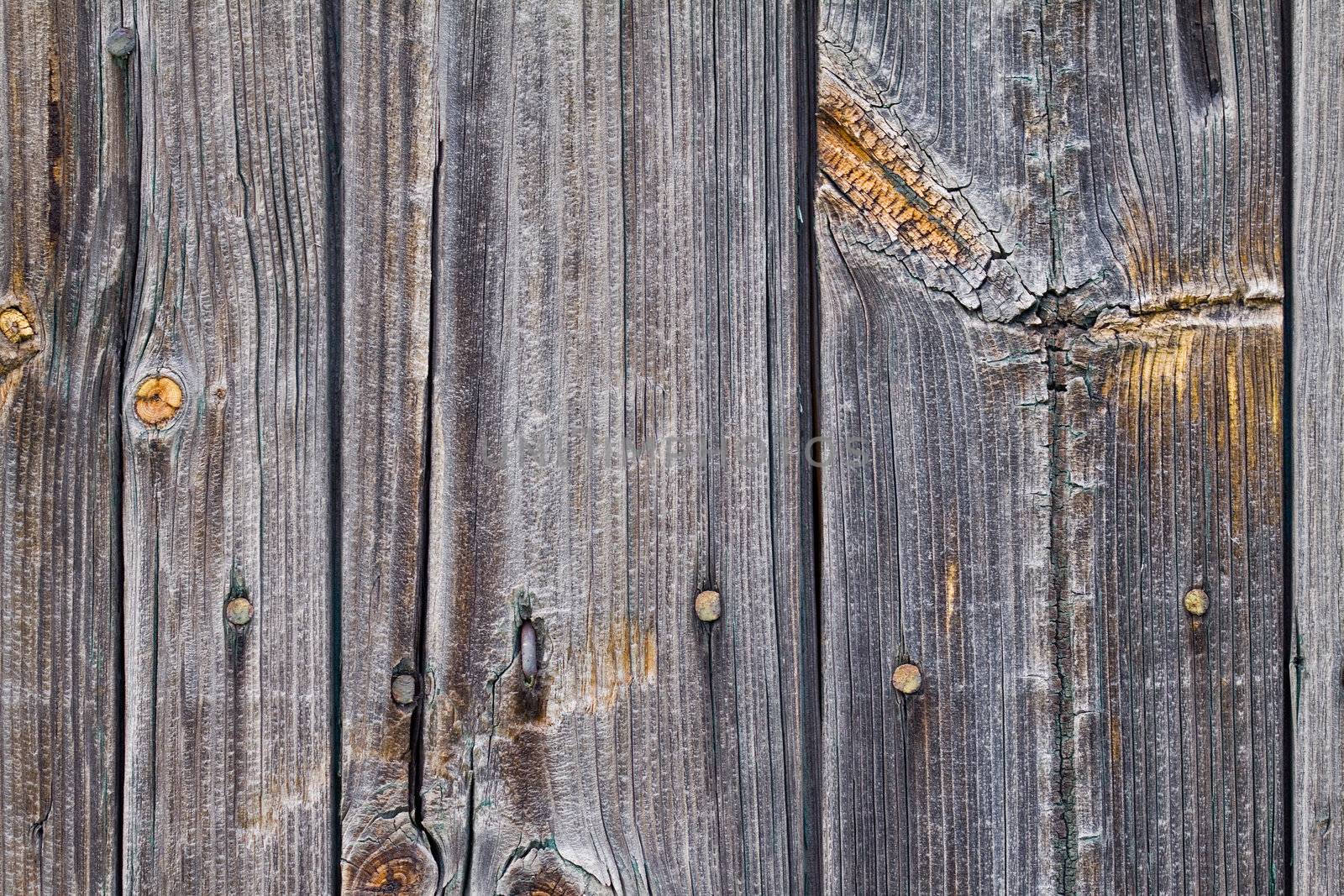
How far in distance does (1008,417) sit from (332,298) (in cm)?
83

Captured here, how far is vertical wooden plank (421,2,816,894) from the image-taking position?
3.84 feet

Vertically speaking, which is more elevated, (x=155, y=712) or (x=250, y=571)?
(x=250, y=571)

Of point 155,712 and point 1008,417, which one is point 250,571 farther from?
point 1008,417

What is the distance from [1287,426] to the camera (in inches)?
47.9

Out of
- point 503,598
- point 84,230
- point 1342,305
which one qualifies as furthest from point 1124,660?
point 84,230

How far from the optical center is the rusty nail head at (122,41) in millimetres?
1137

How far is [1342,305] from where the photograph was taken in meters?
1.22

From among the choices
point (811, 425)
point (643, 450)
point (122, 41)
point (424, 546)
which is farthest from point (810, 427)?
point (122, 41)

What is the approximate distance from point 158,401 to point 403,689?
449 mm

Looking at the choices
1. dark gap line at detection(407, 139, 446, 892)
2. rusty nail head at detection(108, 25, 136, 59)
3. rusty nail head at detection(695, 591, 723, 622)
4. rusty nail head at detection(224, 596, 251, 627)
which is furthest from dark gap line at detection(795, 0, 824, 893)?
rusty nail head at detection(108, 25, 136, 59)

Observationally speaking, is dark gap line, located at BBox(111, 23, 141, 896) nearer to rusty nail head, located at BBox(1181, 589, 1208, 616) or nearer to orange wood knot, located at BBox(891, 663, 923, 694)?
orange wood knot, located at BBox(891, 663, 923, 694)

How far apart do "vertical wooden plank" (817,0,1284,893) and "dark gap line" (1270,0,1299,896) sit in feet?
0.07

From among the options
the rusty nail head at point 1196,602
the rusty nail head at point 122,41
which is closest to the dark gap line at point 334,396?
the rusty nail head at point 122,41

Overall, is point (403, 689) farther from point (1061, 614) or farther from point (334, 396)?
point (1061, 614)
